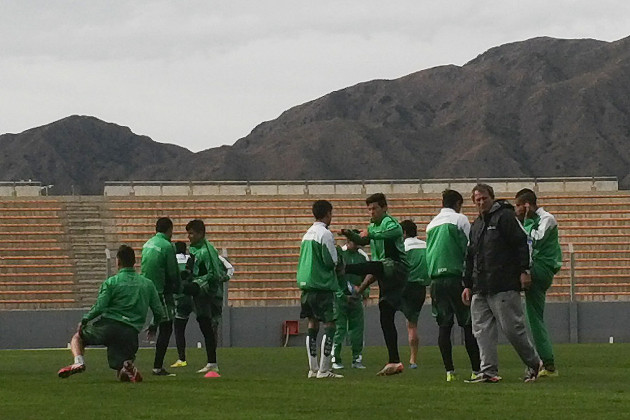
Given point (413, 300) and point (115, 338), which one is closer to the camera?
point (115, 338)

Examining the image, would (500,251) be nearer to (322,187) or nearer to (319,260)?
(319,260)

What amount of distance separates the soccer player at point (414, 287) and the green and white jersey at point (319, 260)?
5.68 feet

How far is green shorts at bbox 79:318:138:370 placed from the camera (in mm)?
14055

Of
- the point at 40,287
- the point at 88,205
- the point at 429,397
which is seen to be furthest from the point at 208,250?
the point at 88,205

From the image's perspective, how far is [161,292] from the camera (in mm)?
15570

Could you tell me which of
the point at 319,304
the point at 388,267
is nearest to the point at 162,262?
the point at 319,304

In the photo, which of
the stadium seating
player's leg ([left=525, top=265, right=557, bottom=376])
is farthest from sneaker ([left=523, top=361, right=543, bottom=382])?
the stadium seating

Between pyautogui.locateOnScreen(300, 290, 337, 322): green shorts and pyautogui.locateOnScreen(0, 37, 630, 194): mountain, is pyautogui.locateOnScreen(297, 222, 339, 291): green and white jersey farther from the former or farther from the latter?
pyautogui.locateOnScreen(0, 37, 630, 194): mountain

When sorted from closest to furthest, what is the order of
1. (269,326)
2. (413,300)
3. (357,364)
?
(413,300) → (357,364) → (269,326)

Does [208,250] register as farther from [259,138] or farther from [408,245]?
[259,138]

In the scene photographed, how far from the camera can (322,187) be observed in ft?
154

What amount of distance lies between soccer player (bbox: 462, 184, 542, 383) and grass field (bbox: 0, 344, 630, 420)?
454 mm

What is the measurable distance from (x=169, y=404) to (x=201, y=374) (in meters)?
5.03

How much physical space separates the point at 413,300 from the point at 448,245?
2.70m
